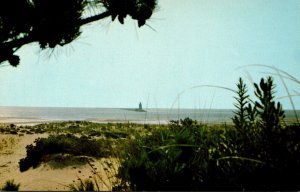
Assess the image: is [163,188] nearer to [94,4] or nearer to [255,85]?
[255,85]

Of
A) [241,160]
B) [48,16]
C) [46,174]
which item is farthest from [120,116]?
[241,160]

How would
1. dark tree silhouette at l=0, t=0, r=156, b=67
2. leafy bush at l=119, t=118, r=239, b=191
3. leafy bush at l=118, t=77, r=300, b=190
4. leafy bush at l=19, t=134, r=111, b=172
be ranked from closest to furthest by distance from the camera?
leafy bush at l=118, t=77, r=300, b=190 → leafy bush at l=119, t=118, r=239, b=191 → dark tree silhouette at l=0, t=0, r=156, b=67 → leafy bush at l=19, t=134, r=111, b=172

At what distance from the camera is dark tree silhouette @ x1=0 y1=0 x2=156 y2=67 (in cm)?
369

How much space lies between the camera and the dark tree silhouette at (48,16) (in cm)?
369

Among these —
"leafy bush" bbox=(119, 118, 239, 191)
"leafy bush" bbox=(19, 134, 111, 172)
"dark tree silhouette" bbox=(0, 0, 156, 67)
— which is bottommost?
"leafy bush" bbox=(19, 134, 111, 172)

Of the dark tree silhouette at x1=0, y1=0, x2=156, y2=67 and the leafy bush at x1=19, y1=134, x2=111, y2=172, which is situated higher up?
the dark tree silhouette at x1=0, y1=0, x2=156, y2=67

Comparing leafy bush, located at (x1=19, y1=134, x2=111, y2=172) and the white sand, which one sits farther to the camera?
leafy bush, located at (x1=19, y1=134, x2=111, y2=172)

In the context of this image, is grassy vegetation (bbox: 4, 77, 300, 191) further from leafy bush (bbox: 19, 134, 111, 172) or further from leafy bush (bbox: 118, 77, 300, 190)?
leafy bush (bbox: 19, 134, 111, 172)

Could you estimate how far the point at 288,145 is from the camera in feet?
5.52

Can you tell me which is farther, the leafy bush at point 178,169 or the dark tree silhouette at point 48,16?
the dark tree silhouette at point 48,16

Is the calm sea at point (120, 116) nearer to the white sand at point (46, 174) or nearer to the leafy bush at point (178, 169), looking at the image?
the leafy bush at point (178, 169)

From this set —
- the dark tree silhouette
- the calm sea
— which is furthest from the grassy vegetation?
the dark tree silhouette

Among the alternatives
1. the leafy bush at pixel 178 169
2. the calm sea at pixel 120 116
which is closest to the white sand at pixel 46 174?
the calm sea at pixel 120 116

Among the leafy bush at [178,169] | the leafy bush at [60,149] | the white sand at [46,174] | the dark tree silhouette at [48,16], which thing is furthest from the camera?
the leafy bush at [60,149]
